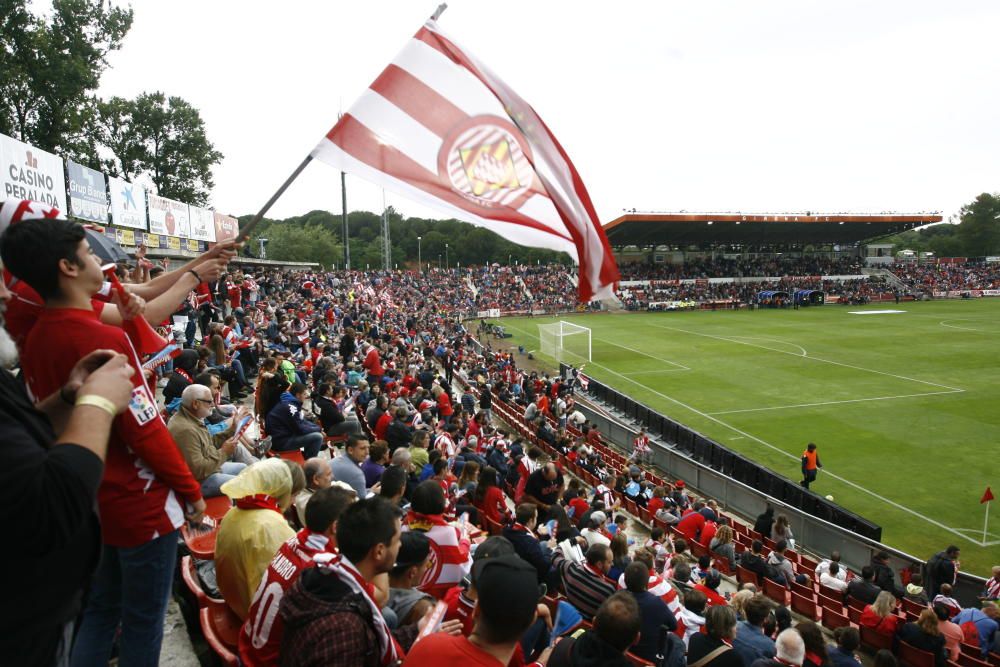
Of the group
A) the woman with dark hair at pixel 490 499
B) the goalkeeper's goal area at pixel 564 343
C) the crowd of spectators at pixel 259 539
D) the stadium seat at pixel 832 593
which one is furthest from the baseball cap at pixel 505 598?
the goalkeeper's goal area at pixel 564 343

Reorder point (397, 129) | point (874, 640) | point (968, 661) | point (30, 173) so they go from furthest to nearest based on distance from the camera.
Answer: point (30, 173)
point (874, 640)
point (968, 661)
point (397, 129)

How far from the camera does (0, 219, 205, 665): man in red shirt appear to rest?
218 centimetres

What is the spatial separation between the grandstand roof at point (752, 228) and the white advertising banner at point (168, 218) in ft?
125

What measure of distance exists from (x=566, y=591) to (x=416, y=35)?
15.5ft

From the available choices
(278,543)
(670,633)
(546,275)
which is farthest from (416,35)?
(546,275)

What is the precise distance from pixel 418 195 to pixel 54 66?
38.6 m

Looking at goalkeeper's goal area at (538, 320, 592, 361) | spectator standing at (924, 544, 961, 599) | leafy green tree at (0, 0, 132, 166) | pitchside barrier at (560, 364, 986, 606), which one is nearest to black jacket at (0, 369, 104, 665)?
spectator standing at (924, 544, 961, 599)

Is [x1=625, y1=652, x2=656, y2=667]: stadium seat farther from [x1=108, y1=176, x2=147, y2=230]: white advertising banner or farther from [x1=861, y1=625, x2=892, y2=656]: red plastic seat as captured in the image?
[x1=108, y1=176, x2=147, y2=230]: white advertising banner

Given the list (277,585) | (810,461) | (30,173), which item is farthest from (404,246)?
(277,585)

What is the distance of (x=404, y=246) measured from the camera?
382ft

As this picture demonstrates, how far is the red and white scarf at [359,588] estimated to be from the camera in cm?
253

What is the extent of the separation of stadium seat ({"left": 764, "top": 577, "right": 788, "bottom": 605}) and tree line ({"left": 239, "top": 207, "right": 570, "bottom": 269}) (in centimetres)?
8801

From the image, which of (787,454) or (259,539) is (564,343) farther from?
(259,539)

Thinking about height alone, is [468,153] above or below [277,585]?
above
